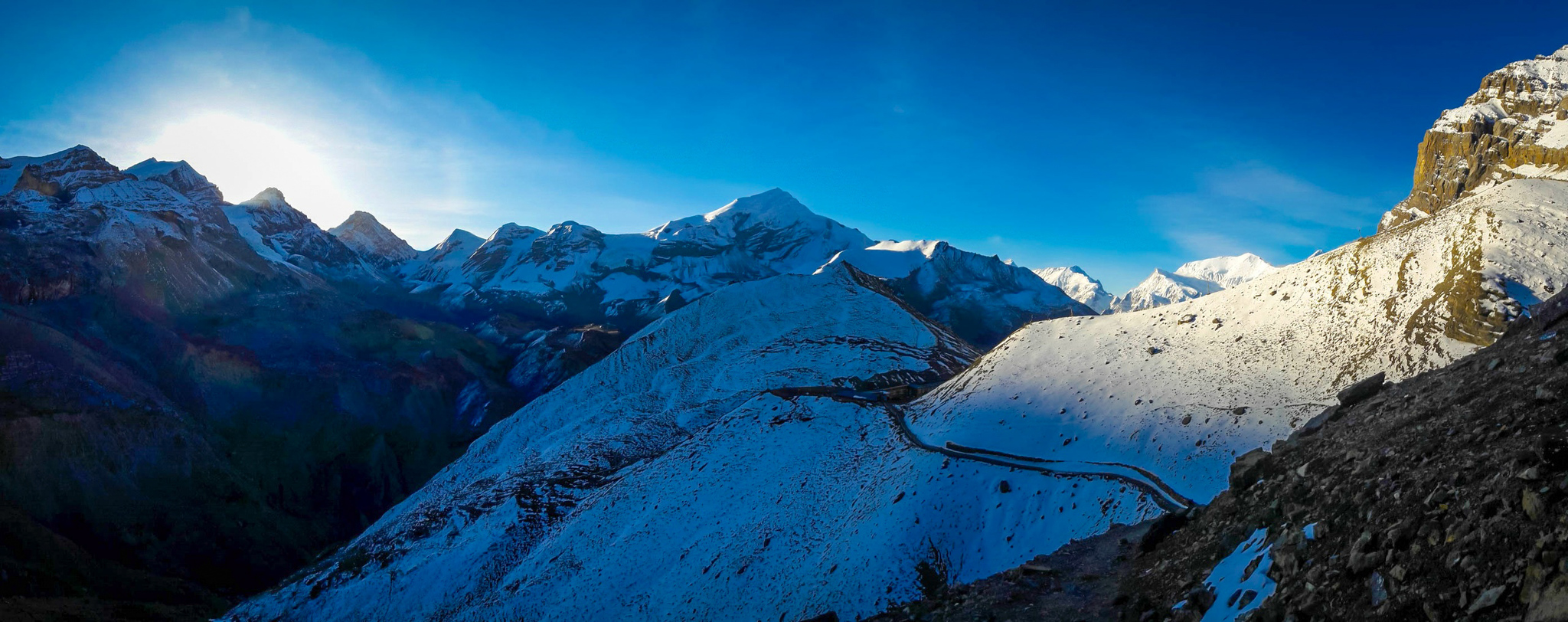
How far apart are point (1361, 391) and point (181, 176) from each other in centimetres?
24625

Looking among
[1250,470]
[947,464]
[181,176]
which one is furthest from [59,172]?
[1250,470]

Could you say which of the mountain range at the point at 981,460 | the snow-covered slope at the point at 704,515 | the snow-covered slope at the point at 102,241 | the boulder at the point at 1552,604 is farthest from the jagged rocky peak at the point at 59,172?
the boulder at the point at 1552,604

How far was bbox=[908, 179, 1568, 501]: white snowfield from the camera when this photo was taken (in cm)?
2753

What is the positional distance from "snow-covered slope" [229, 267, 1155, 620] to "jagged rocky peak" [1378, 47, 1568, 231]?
37480 millimetres

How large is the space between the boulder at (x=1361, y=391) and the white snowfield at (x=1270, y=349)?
7.98 metres

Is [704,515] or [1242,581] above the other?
[1242,581]

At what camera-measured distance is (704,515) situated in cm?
3466

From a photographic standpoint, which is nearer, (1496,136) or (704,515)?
(704,515)

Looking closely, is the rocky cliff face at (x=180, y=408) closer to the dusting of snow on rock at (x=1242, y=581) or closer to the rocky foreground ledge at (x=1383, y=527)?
the rocky foreground ledge at (x=1383, y=527)

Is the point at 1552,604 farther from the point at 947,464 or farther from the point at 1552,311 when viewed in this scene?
the point at 947,464

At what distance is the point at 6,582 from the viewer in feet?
143

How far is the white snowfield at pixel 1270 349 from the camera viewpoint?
27.5m

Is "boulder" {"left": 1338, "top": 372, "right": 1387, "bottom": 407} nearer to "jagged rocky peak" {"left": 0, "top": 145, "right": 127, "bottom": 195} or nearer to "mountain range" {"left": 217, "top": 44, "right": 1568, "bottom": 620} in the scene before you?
"mountain range" {"left": 217, "top": 44, "right": 1568, "bottom": 620}

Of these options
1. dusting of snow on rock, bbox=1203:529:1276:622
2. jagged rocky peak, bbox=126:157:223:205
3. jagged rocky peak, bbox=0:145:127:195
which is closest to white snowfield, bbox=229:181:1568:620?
dusting of snow on rock, bbox=1203:529:1276:622
